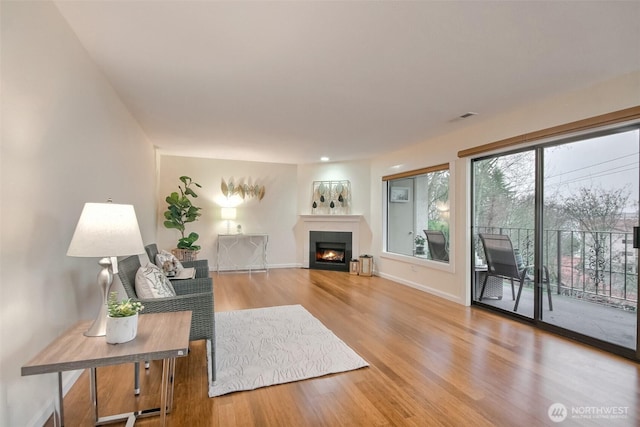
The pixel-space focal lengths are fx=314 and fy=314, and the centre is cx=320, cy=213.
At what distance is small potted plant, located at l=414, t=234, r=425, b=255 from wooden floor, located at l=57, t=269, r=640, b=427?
1816 mm

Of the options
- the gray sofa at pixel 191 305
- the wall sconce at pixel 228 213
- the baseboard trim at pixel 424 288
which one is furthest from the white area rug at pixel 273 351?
the wall sconce at pixel 228 213

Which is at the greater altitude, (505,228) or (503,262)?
(505,228)

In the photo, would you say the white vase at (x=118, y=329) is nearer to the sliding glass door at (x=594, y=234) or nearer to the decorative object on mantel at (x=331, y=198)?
the sliding glass door at (x=594, y=234)

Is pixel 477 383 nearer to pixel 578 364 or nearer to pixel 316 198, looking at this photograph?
pixel 578 364

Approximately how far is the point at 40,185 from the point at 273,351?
2032 mm

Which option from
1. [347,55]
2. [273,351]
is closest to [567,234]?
[347,55]

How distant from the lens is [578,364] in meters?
2.53

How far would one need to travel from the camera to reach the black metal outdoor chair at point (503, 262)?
3607mm

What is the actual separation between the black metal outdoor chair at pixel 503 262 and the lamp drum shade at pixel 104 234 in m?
3.82

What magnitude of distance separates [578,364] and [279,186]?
5.71 m

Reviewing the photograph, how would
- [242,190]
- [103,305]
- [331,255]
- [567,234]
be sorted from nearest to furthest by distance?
[103,305], [567,234], [242,190], [331,255]

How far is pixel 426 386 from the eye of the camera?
7.21ft

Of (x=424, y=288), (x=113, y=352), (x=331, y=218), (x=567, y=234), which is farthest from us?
(x=331, y=218)

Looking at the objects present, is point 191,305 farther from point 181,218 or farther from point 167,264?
point 181,218
